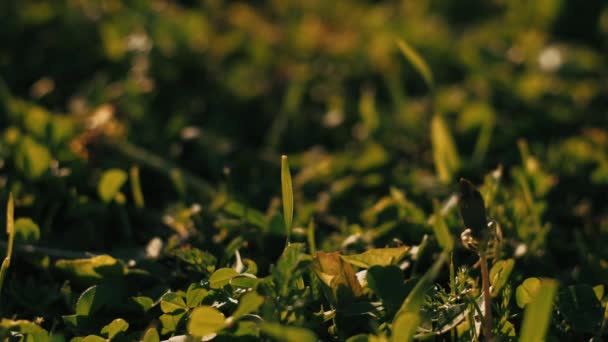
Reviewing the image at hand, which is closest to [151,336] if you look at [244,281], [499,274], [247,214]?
[244,281]

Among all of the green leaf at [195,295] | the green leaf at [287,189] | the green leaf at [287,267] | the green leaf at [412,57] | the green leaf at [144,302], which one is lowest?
the green leaf at [144,302]

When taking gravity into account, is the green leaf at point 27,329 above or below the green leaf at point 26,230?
A: below

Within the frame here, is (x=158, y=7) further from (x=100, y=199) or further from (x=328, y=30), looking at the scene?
(x=100, y=199)

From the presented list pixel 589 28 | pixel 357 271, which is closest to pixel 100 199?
pixel 357 271

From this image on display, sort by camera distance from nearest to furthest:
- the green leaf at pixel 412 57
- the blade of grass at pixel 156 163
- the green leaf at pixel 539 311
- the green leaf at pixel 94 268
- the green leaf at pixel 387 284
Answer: the green leaf at pixel 539 311, the green leaf at pixel 387 284, the green leaf at pixel 94 268, the green leaf at pixel 412 57, the blade of grass at pixel 156 163

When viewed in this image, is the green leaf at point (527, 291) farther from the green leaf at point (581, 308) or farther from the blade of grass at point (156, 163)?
the blade of grass at point (156, 163)

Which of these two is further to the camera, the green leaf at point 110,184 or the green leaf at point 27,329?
the green leaf at point 110,184

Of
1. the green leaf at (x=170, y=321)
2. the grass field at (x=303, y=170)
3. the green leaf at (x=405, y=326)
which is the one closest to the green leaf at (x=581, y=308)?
the grass field at (x=303, y=170)

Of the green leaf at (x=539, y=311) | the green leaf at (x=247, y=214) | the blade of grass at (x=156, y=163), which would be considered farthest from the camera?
the blade of grass at (x=156, y=163)

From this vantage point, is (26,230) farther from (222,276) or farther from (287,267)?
(287,267)
